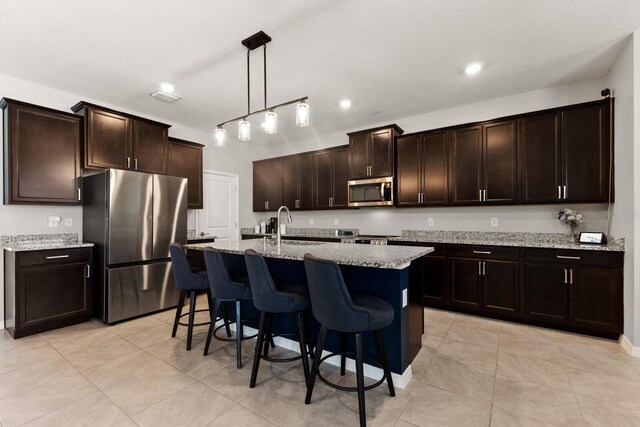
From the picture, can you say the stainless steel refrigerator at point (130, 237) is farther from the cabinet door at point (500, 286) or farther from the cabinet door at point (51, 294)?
the cabinet door at point (500, 286)

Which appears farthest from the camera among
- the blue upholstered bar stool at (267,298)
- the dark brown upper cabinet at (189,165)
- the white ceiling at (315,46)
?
the dark brown upper cabinet at (189,165)

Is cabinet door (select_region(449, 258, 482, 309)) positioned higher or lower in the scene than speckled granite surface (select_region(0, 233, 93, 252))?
lower

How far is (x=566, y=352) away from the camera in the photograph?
271 centimetres

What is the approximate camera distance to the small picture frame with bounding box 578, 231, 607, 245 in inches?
125

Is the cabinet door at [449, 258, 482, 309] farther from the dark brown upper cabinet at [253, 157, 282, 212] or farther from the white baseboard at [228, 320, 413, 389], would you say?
the dark brown upper cabinet at [253, 157, 282, 212]

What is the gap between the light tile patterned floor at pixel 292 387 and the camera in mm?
1851

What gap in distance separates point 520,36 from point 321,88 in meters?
2.08

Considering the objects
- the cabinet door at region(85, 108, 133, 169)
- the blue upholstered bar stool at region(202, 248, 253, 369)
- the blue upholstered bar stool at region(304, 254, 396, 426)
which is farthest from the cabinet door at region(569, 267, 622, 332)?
the cabinet door at region(85, 108, 133, 169)

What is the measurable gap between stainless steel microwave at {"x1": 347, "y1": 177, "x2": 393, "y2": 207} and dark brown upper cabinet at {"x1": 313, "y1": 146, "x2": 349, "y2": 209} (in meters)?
0.21

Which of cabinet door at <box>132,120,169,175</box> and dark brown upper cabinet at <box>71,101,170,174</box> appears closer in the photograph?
dark brown upper cabinet at <box>71,101,170,174</box>

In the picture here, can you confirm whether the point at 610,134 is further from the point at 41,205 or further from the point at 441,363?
the point at 41,205

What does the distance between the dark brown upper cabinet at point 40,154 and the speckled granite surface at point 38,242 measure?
47cm

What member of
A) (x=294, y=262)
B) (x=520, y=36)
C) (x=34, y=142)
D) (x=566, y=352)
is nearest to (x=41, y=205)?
(x=34, y=142)

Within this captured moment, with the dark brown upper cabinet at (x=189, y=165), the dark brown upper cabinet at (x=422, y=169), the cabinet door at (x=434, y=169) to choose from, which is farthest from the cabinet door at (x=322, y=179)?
the dark brown upper cabinet at (x=189, y=165)
